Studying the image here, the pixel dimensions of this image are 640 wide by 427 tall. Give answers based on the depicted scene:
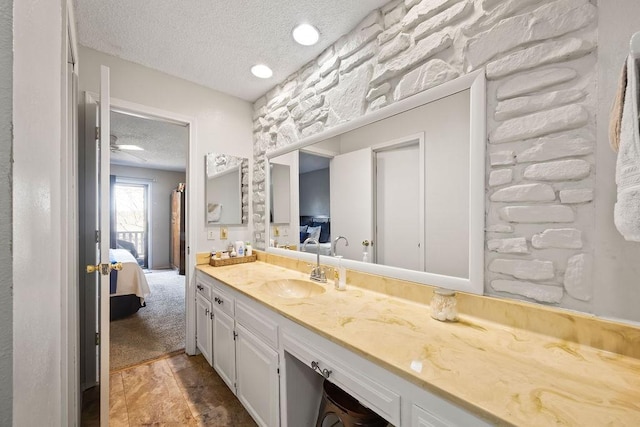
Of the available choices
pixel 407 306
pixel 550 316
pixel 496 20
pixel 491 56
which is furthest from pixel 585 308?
pixel 496 20

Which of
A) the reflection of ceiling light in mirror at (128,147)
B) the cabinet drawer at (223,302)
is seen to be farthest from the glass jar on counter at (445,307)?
the reflection of ceiling light in mirror at (128,147)

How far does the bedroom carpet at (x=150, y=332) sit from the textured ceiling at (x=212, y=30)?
252 cm

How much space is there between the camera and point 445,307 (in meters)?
1.12

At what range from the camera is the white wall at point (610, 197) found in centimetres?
84

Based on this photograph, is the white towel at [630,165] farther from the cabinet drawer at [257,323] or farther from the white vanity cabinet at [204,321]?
the white vanity cabinet at [204,321]

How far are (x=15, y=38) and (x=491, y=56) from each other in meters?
1.43

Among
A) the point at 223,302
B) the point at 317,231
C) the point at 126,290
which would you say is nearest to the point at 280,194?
the point at 317,231

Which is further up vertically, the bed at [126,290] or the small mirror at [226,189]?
the small mirror at [226,189]

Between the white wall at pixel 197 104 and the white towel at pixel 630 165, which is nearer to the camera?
the white towel at pixel 630 165

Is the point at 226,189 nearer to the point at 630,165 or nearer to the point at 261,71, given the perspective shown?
the point at 261,71

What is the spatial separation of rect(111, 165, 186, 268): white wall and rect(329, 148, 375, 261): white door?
233 inches

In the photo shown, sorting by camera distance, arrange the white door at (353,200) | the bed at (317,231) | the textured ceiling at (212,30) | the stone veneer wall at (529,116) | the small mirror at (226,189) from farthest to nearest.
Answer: the small mirror at (226,189)
the bed at (317,231)
the white door at (353,200)
the textured ceiling at (212,30)
the stone veneer wall at (529,116)

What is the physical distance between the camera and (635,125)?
0.67 m

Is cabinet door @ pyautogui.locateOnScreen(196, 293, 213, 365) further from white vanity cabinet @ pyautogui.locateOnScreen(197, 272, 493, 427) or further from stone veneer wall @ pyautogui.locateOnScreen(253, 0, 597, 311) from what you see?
stone veneer wall @ pyautogui.locateOnScreen(253, 0, 597, 311)
